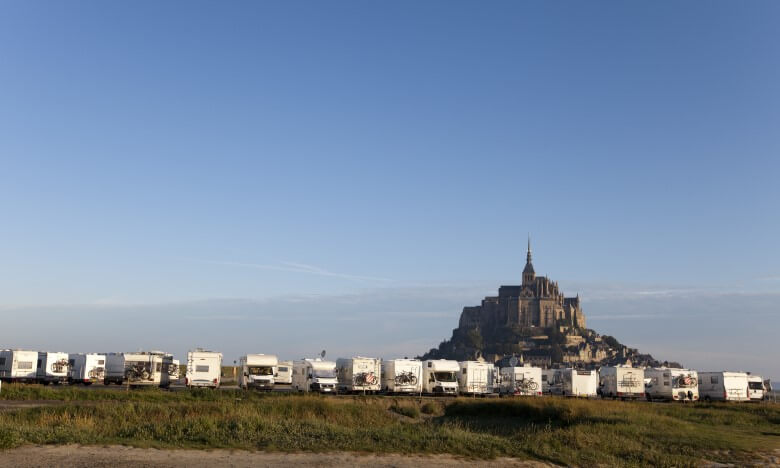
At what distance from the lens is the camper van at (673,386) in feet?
199

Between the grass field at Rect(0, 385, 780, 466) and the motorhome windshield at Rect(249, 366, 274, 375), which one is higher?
the motorhome windshield at Rect(249, 366, 274, 375)

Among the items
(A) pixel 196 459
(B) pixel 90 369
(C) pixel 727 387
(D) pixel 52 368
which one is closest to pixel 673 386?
(C) pixel 727 387

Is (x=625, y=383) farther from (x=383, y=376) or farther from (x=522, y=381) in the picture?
(x=383, y=376)

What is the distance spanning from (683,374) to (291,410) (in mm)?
41635

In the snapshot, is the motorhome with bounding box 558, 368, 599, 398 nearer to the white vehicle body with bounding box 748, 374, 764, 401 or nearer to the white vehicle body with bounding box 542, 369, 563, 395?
the white vehicle body with bounding box 542, 369, 563, 395

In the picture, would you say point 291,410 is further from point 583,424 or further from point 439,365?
point 439,365

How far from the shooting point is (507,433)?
3047 centimetres

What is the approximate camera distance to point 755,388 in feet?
205

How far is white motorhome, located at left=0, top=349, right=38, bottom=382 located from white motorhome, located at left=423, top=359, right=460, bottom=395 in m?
33.4

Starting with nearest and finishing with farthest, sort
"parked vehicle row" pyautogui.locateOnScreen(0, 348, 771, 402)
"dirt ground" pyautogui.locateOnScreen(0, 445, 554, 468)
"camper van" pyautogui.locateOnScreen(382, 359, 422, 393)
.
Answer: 1. "dirt ground" pyautogui.locateOnScreen(0, 445, 554, 468)
2. "parked vehicle row" pyautogui.locateOnScreen(0, 348, 771, 402)
3. "camper van" pyautogui.locateOnScreen(382, 359, 422, 393)

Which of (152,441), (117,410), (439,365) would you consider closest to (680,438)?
(152,441)

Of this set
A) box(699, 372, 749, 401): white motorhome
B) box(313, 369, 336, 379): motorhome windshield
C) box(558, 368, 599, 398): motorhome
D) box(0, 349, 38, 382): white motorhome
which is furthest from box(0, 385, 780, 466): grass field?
box(0, 349, 38, 382): white motorhome

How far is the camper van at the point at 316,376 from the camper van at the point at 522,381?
15.8 metres

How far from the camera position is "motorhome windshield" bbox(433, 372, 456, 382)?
192 feet
